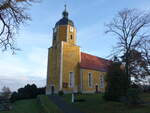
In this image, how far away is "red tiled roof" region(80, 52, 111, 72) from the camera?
133ft

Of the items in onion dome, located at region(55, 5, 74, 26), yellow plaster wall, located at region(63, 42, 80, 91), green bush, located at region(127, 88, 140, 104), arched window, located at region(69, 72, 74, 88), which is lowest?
green bush, located at region(127, 88, 140, 104)

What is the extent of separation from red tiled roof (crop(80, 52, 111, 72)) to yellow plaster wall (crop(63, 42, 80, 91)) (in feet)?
5.38

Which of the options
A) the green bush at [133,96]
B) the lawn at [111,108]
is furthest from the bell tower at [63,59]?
the green bush at [133,96]

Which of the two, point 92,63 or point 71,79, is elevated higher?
point 92,63

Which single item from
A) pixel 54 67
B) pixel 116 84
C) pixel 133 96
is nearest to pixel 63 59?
pixel 54 67

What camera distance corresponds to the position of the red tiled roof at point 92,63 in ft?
133

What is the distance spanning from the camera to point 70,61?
3781cm

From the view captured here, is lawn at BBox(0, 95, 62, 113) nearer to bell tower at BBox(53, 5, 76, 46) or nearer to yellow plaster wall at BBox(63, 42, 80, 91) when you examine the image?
yellow plaster wall at BBox(63, 42, 80, 91)

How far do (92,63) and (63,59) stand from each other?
929 centimetres

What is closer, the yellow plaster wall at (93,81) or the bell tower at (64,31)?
the yellow plaster wall at (93,81)

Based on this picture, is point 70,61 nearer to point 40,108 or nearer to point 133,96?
point 40,108

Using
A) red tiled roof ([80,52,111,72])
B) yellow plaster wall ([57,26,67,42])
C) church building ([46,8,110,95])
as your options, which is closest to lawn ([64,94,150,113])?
church building ([46,8,110,95])

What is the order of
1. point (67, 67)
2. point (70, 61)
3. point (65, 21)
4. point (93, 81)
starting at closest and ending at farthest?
point (67, 67), point (70, 61), point (65, 21), point (93, 81)

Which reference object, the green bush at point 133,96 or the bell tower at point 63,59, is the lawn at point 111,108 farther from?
the bell tower at point 63,59
